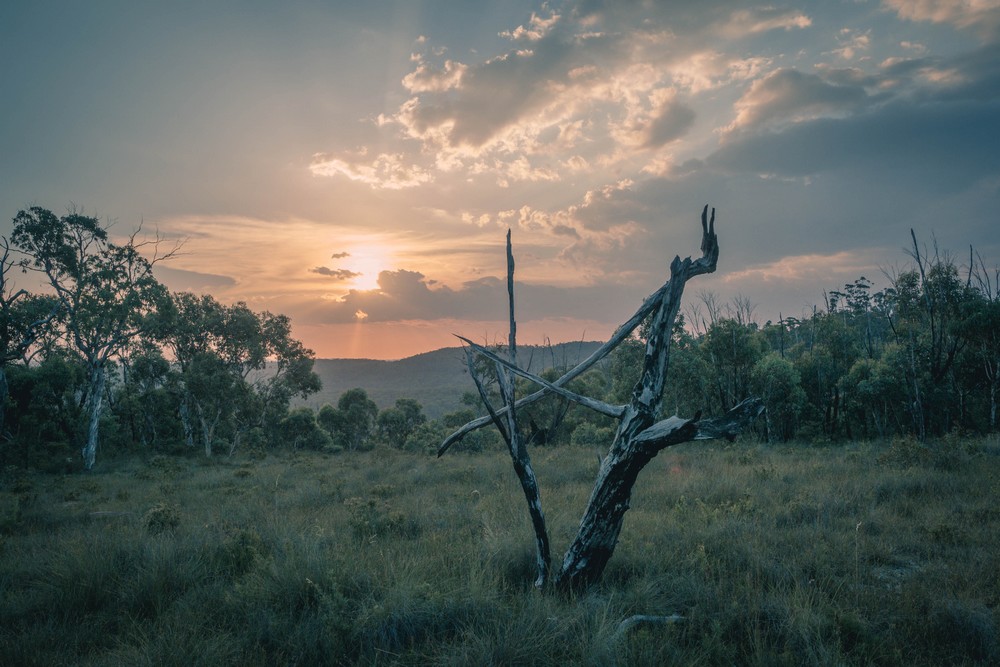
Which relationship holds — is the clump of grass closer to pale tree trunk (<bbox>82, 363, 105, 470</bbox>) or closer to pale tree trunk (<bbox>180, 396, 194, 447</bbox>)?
pale tree trunk (<bbox>82, 363, 105, 470</bbox>)

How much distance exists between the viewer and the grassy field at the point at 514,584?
153 inches

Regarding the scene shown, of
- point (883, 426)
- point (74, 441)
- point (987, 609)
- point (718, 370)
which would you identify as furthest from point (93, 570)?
point (883, 426)

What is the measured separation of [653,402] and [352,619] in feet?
11.9

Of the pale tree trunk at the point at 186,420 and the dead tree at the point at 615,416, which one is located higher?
the dead tree at the point at 615,416

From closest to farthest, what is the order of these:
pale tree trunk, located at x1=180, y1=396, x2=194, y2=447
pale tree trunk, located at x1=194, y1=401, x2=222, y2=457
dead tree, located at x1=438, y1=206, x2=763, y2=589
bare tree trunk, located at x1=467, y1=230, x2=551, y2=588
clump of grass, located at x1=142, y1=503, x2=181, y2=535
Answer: dead tree, located at x1=438, y1=206, x2=763, y2=589 → bare tree trunk, located at x1=467, y1=230, x2=551, y2=588 → clump of grass, located at x1=142, y1=503, x2=181, y2=535 → pale tree trunk, located at x1=194, y1=401, x2=222, y2=457 → pale tree trunk, located at x1=180, y1=396, x2=194, y2=447

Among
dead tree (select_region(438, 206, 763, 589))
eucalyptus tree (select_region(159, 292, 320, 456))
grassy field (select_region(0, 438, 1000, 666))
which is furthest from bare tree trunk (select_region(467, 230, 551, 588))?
eucalyptus tree (select_region(159, 292, 320, 456))

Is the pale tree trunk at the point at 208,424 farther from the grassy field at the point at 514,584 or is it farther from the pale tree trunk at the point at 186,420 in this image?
the grassy field at the point at 514,584

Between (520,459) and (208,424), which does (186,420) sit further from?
(520,459)

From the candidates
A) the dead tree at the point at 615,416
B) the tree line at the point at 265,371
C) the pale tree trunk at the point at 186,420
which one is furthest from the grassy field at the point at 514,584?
the pale tree trunk at the point at 186,420

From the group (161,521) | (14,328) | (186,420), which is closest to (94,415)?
(14,328)

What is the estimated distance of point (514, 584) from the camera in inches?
212

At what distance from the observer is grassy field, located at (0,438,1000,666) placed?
12.7ft

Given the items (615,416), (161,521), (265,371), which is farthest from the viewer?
(265,371)

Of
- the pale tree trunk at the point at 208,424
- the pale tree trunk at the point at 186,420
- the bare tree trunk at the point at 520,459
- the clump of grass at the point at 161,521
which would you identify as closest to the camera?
the bare tree trunk at the point at 520,459
